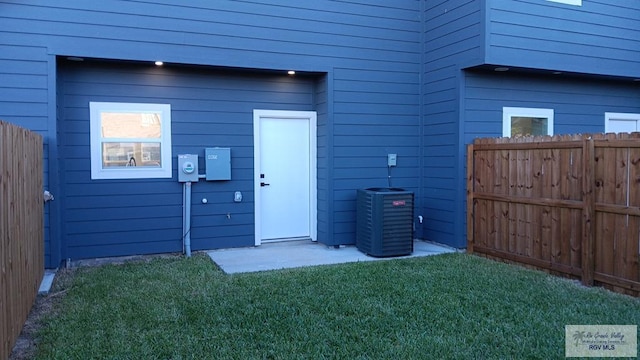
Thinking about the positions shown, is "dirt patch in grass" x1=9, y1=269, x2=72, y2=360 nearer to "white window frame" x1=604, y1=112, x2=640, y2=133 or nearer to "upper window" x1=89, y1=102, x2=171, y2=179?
"upper window" x1=89, y1=102, x2=171, y2=179

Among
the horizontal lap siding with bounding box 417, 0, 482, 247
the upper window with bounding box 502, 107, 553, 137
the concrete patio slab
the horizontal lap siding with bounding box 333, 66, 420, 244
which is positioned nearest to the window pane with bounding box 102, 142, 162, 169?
the concrete patio slab

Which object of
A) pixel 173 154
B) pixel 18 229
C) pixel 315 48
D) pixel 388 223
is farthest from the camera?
pixel 315 48

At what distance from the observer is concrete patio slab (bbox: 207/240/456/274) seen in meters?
6.33

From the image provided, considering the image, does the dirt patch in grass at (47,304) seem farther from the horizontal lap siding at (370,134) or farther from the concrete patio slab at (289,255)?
the horizontal lap siding at (370,134)

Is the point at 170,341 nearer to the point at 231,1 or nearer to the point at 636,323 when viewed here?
the point at 636,323

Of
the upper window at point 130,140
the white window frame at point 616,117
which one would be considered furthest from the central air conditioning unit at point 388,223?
the white window frame at point 616,117

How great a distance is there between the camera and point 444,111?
24.4 feet

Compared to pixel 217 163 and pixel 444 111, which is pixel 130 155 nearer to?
pixel 217 163

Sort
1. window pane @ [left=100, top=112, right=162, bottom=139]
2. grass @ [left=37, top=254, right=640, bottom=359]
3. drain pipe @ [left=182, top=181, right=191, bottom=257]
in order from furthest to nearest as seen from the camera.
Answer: drain pipe @ [left=182, top=181, right=191, bottom=257], window pane @ [left=100, top=112, right=162, bottom=139], grass @ [left=37, top=254, right=640, bottom=359]

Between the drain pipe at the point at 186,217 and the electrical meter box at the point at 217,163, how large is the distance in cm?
34

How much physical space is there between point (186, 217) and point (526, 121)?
533 cm

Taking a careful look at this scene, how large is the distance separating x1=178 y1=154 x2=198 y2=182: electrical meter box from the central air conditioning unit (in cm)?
240

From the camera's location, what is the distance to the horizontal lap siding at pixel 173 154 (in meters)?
6.48

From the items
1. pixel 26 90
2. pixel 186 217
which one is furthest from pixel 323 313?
pixel 26 90
